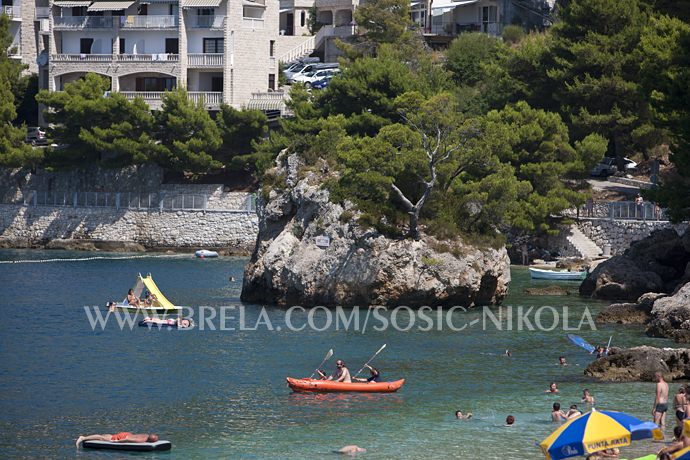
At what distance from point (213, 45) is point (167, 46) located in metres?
3.91

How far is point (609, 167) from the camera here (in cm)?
9456

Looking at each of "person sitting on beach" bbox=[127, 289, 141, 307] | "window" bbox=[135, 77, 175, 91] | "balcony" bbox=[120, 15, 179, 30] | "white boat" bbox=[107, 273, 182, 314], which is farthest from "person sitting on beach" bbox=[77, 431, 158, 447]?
"balcony" bbox=[120, 15, 179, 30]

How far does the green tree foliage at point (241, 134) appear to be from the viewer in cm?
10112

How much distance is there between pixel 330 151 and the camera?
69188mm

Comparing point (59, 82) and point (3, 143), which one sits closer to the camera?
point (3, 143)

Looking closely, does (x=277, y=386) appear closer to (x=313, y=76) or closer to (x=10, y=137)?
(x=10, y=137)

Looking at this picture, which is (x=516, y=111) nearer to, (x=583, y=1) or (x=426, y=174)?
(x=583, y=1)

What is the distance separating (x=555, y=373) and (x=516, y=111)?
4030 cm

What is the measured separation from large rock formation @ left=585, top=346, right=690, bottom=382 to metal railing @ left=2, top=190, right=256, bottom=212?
2140 inches

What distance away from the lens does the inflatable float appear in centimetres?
3744

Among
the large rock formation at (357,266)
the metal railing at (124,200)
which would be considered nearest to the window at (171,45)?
the metal railing at (124,200)

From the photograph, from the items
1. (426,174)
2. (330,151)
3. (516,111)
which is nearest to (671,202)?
(426,174)

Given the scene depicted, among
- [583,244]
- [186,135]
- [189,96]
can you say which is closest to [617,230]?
[583,244]

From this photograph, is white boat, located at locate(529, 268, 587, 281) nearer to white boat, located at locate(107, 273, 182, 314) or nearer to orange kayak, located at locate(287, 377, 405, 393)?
white boat, located at locate(107, 273, 182, 314)
